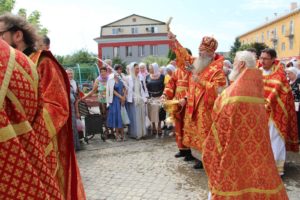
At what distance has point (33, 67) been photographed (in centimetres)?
169

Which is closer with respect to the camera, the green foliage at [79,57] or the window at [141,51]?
the green foliage at [79,57]

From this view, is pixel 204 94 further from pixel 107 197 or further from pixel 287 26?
pixel 287 26

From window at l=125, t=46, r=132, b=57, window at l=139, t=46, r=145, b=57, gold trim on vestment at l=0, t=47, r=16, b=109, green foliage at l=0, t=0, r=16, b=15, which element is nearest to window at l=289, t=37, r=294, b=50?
window at l=139, t=46, r=145, b=57

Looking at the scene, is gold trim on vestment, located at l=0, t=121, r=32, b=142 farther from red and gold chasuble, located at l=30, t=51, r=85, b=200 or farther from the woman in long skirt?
the woman in long skirt

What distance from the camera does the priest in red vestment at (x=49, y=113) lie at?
5.60ft

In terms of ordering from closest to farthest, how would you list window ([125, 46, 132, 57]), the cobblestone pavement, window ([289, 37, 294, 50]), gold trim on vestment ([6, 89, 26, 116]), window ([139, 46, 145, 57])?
gold trim on vestment ([6, 89, 26, 116])
the cobblestone pavement
window ([289, 37, 294, 50])
window ([139, 46, 145, 57])
window ([125, 46, 132, 57])

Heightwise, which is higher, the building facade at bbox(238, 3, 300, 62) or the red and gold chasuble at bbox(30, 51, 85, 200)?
the building facade at bbox(238, 3, 300, 62)

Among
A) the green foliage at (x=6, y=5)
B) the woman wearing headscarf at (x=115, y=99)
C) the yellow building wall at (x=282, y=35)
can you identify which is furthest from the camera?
the yellow building wall at (x=282, y=35)

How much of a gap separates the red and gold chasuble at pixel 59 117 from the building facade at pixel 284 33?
51.8 m

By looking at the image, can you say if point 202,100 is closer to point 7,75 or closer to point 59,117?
point 59,117

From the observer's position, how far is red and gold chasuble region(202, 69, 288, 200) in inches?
136

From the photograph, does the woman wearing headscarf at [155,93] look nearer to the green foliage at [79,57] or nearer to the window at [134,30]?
the green foliage at [79,57]

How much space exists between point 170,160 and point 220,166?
3399 mm

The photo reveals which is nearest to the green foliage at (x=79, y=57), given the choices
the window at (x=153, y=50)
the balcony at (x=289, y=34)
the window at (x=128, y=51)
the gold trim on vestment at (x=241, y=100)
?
the window at (x=128, y=51)
